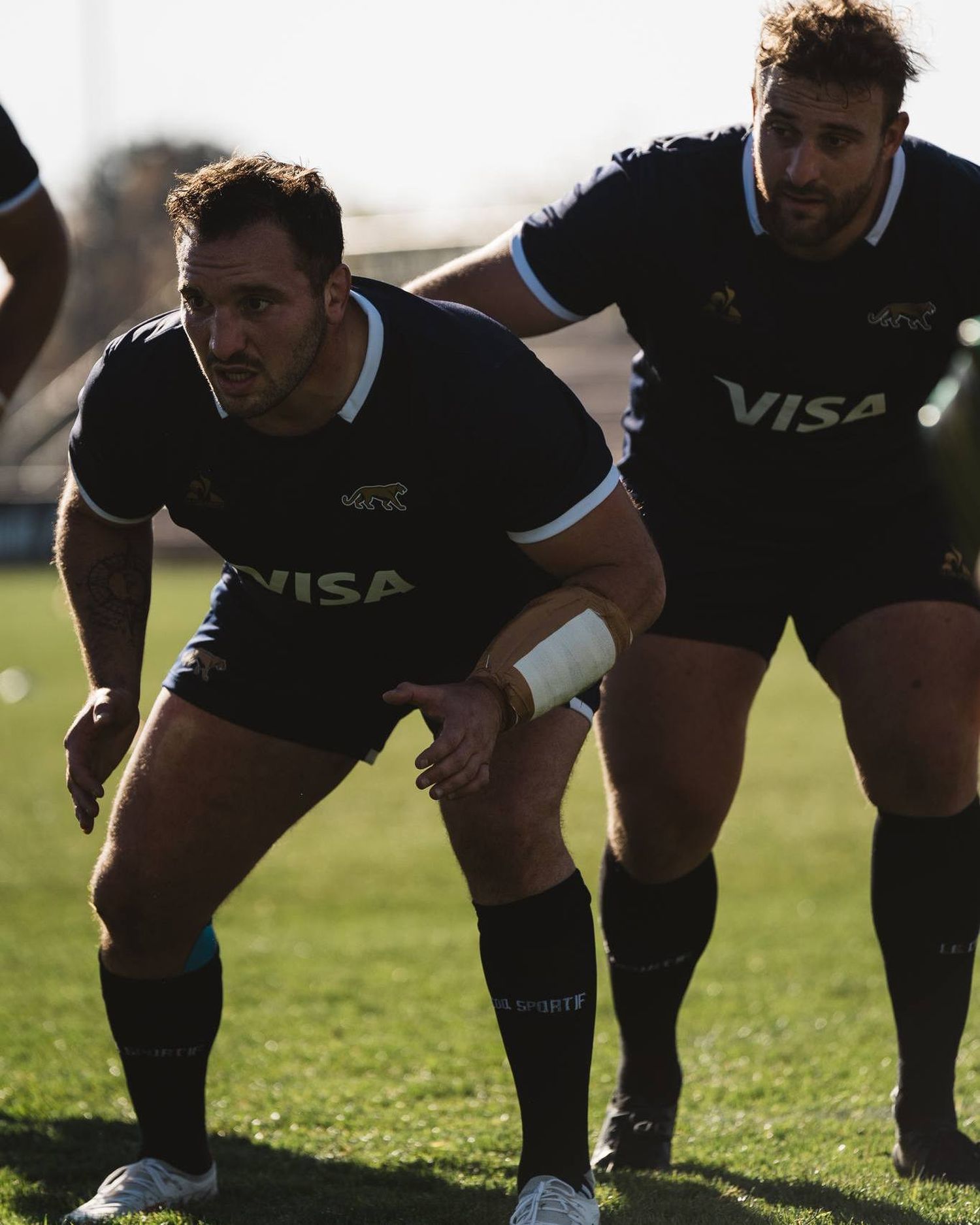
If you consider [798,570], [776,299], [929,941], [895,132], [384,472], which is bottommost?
[929,941]

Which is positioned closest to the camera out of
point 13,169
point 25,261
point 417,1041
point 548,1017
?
point 548,1017

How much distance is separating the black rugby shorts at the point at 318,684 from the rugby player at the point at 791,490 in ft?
2.18

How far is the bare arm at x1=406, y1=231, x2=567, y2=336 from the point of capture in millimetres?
3951

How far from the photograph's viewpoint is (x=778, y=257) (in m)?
3.90

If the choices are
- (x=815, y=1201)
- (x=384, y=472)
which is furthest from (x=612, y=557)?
(x=815, y=1201)

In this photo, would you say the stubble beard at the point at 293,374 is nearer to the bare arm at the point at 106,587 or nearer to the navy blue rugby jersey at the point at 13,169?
the bare arm at the point at 106,587

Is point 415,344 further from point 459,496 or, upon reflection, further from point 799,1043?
Answer: point 799,1043

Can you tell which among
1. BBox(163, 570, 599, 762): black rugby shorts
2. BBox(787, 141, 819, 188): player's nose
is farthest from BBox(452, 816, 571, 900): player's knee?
BBox(787, 141, 819, 188): player's nose

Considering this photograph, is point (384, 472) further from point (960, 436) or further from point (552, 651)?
point (960, 436)

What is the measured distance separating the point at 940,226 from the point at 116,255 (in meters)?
50.9

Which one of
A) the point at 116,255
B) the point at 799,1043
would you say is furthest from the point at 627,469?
the point at 116,255

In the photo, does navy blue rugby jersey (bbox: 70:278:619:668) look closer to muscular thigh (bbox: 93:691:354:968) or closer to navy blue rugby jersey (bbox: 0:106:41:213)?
muscular thigh (bbox: 93:691:354:968)

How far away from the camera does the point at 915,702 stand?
3.79m

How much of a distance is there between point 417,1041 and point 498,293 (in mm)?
2686
